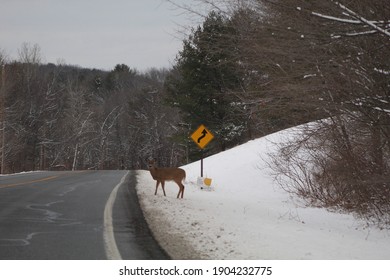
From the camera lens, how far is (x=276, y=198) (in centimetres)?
1441

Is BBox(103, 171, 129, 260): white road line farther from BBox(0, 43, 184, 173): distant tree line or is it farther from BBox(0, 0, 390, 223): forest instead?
BBox(0, 43, 184, 173): distant tree line

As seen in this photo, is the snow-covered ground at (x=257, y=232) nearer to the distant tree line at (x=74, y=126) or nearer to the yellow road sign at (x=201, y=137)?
the yellow road sign at (x=201, y=137)

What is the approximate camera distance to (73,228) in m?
7.21

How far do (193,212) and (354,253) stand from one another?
395cm

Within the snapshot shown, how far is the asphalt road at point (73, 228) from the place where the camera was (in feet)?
18.6

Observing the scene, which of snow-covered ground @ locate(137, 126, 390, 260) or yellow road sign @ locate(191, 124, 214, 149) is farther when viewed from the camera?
yellow road sign @ locate(191, 124, 214, 149)

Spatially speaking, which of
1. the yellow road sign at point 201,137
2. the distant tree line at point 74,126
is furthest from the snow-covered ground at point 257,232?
the distant tree line at point 74,126

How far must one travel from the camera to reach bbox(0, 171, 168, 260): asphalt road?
566 cm

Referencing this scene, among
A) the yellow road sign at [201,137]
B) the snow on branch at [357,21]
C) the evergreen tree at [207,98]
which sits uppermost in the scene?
the evergreen tree at [207,98]

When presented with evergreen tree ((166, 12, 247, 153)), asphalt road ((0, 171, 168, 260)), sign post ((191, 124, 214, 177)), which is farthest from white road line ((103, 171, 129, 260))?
evergreen tree ((166, 12, 247, 153))

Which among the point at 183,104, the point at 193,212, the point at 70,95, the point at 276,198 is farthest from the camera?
the point at 70,95

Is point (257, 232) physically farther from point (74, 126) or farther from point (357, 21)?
point (74, 126)
